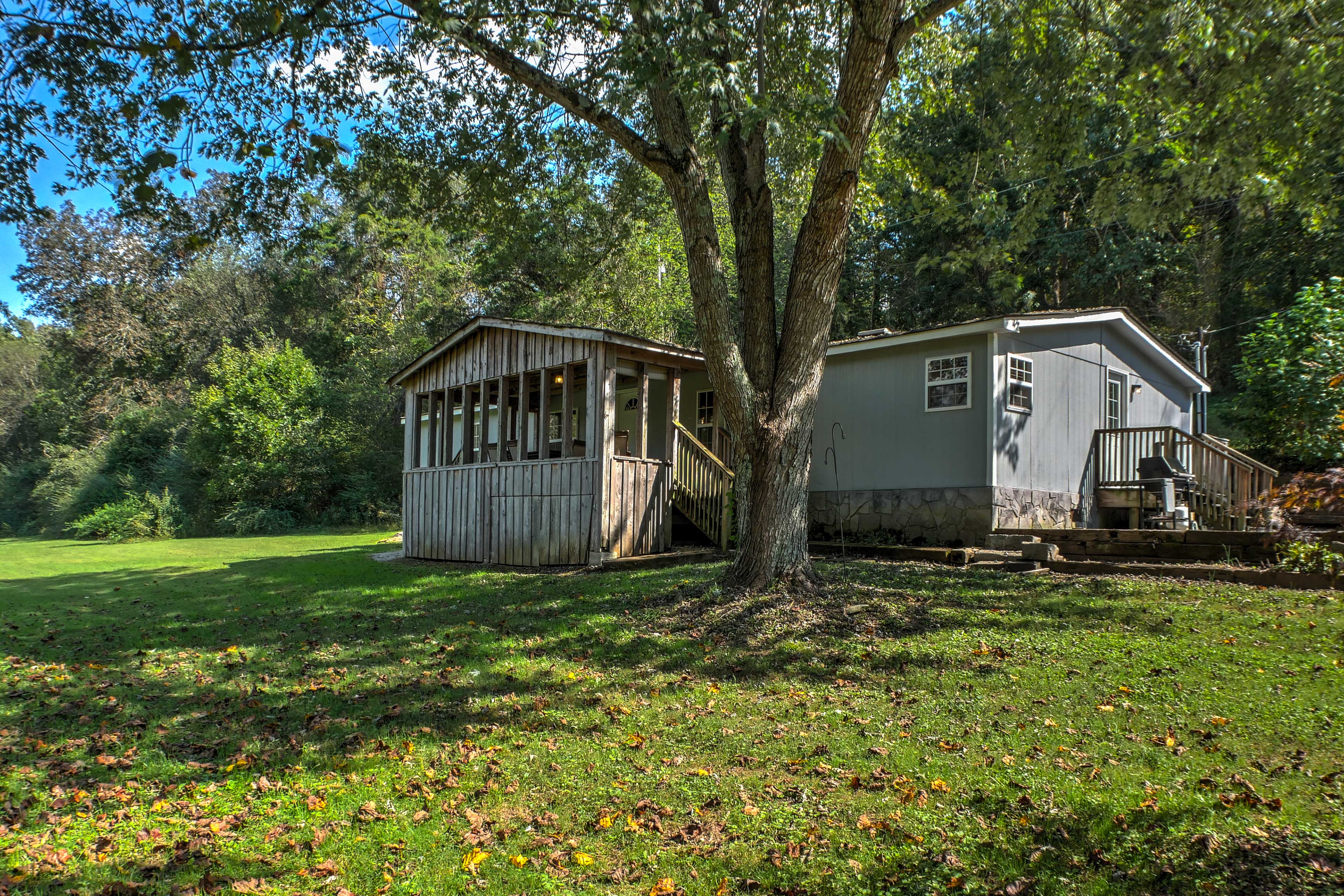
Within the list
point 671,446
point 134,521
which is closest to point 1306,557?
point 671,446

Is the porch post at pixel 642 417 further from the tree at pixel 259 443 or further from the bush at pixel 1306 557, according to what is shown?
the tree at pixel 259 443

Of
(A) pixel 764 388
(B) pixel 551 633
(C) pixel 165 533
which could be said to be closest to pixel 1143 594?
(A) pixel 764 388

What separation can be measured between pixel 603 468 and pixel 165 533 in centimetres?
1832

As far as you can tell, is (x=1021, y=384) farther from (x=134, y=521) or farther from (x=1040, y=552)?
(x=134, y=521)

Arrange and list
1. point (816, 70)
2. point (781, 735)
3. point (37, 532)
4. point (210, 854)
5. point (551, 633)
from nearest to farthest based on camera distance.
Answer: point (210, 854) → point (781, 735) → point (551, 633) → point (816, 70) → point (37, 532)

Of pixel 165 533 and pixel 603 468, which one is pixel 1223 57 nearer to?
pixel 603 468

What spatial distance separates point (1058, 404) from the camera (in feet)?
43.5

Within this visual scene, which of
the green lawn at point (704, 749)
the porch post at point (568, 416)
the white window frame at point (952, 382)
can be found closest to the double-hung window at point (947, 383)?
the white window frame at point (952, 382)

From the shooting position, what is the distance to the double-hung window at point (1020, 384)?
12.4 meters

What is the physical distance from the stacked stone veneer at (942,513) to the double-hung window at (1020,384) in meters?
1.30

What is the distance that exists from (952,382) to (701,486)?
4269mm

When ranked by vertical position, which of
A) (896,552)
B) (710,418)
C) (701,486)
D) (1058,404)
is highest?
(1058,404)

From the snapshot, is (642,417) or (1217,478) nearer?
(642,417)

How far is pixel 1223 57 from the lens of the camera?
8469 millimetres
